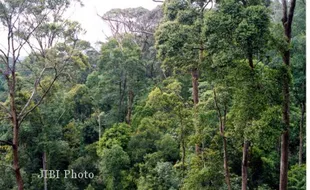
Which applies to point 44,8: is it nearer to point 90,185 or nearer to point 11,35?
point 11,35

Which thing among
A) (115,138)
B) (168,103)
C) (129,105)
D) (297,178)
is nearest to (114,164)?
(115,138)

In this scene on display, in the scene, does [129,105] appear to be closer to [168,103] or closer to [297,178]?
[168,103]

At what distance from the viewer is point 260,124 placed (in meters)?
4.07

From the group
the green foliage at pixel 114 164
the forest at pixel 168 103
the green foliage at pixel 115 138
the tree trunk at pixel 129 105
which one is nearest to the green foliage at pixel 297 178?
the forest at pixel 168 103

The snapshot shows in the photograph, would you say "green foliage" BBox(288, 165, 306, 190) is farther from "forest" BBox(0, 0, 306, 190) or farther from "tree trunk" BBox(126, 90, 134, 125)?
"tree trunk" BBox(126, 90, 134, 125)

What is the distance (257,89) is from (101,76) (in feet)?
31.6

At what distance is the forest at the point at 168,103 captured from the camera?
4.25 m

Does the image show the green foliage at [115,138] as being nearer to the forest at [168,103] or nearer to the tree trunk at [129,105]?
the forest at [168,103]

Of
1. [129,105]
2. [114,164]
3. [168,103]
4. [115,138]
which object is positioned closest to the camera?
[168,103]

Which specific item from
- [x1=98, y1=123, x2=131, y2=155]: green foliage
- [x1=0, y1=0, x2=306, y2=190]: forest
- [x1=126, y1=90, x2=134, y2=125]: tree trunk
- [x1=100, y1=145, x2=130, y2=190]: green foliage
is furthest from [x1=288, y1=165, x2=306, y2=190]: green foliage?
[x1=126, y1=90, x2=134, y2=125]: tree trunk

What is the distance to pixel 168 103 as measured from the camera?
25.0 ft

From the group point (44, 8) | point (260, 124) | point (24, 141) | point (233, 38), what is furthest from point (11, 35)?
point (24, 141)

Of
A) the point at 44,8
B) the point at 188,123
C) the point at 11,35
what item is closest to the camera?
the point at 11,35

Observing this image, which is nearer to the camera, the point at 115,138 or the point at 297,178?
the point at 297,178
